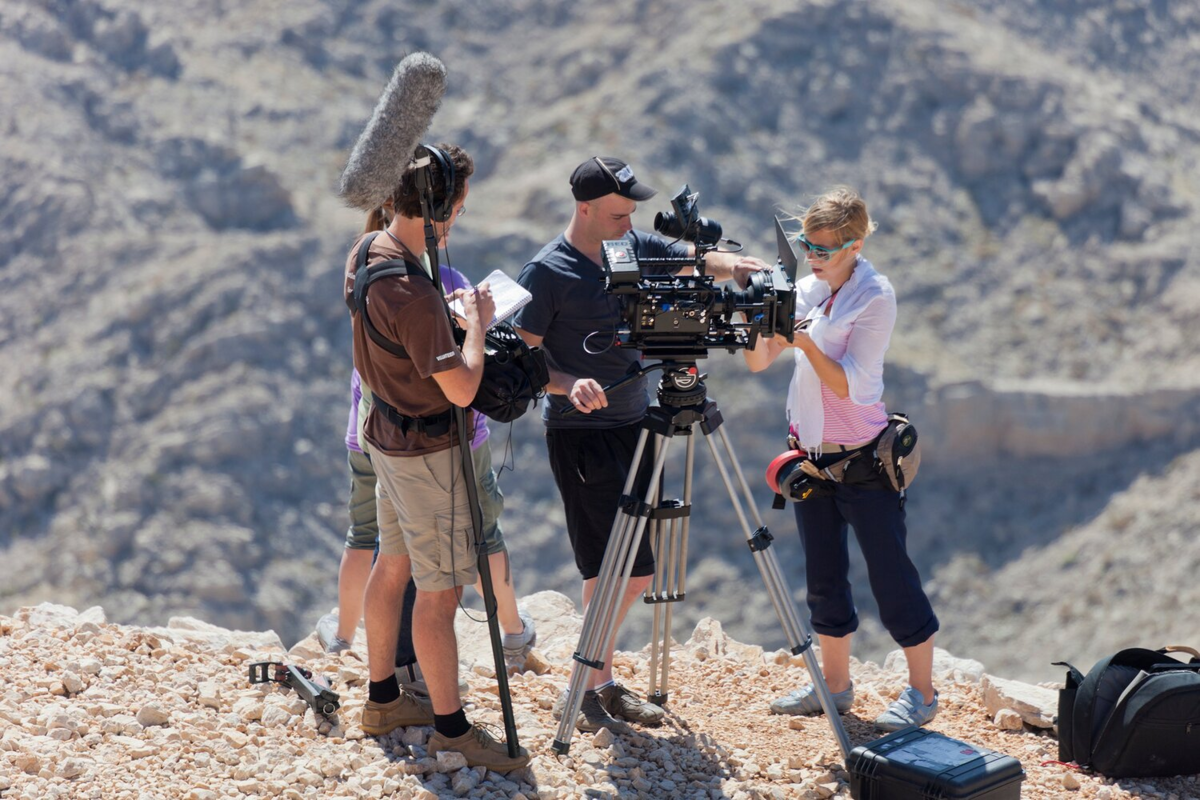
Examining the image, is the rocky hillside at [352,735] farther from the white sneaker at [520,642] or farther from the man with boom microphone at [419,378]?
the man with boom microphone at [419,378]

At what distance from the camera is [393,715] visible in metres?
4.95

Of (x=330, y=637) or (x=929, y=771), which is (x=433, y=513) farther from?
(x=330, y=637)

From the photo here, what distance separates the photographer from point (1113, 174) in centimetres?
3169

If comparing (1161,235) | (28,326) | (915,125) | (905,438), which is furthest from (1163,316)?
(905,438)

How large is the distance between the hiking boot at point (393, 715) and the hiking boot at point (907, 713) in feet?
6.19

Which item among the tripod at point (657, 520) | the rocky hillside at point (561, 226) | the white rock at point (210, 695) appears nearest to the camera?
the tripod at point (657, 520)

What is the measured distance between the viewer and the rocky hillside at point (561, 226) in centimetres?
2597

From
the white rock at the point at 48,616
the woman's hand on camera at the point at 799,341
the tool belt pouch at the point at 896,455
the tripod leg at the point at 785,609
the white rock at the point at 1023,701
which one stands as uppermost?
the woman's hand on camera at the point at 799,341

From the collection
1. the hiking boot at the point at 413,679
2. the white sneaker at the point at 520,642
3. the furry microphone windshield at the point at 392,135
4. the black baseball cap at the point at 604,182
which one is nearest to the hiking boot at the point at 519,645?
the white sneaker at the point at 520,642

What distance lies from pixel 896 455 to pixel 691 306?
3.83 ft

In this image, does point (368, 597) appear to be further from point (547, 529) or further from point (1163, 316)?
point (1163, 316)

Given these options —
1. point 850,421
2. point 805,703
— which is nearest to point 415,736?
point 805,703

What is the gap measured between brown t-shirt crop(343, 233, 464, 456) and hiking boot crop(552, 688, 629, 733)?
1333mm

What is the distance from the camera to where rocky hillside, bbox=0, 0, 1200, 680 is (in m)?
26.0
